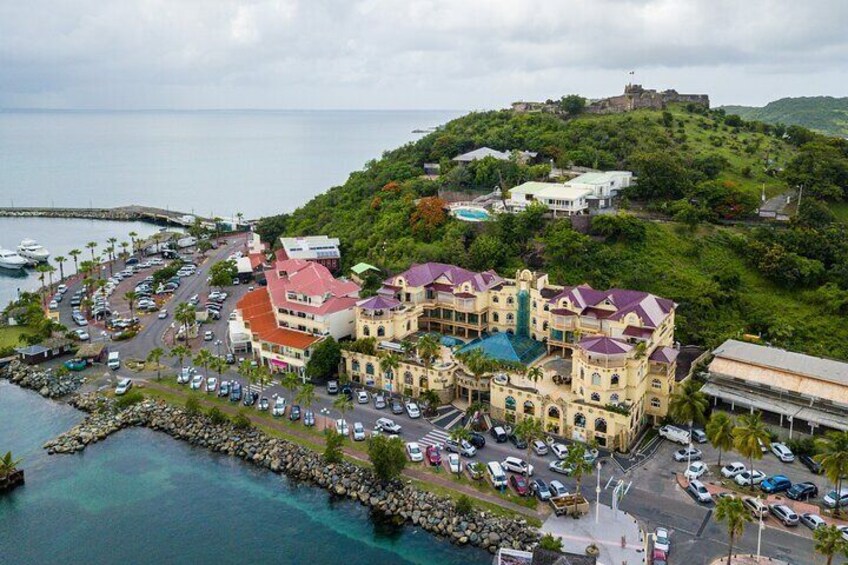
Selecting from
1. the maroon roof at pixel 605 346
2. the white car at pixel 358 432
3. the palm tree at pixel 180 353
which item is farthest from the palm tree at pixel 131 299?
the maroon roof at pixel 605 346

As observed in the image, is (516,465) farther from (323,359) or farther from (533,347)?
(323,359)

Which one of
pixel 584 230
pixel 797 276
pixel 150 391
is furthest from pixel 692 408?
pixel 150 391

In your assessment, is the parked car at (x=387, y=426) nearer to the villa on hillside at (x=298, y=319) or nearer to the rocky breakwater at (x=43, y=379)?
the villa on hillside at (x=298, y=319)

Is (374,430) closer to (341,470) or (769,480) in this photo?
(341,470)

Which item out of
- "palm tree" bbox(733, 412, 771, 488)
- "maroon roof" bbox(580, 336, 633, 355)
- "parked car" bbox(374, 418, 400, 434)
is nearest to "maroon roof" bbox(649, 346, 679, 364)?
"maroon roof" bbox(580, 336, 633, 355)

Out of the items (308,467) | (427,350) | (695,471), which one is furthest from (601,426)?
(308,467)
